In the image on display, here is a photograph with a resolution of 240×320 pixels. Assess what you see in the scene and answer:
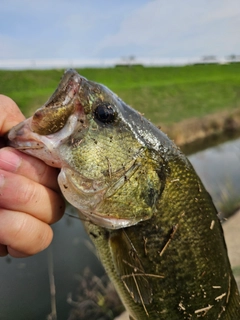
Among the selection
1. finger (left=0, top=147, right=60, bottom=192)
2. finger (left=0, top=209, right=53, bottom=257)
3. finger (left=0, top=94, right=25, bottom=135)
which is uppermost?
finger (left=0, top=94, right=25, bottom=135)

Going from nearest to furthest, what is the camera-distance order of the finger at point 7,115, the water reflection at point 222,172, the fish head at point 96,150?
the fish head at point 96,150
the finger at point 7,115
the water reflection at point 222,172

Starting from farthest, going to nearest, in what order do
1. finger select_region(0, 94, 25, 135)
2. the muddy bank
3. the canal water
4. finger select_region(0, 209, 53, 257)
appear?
the muddy bank
the canal water
finger select_region(0, 94, 25, 135)
finger select_region(0, 209, 53, 257)

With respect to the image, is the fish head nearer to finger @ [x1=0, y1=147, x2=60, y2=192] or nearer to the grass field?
finger @ [x1=0, y1=147, x2=60, y2=192]

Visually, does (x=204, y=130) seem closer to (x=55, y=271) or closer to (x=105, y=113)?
(x=55, y=271)

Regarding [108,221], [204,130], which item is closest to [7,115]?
[108,221]

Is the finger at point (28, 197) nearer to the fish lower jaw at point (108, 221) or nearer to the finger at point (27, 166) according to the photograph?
the finger at point (27, 166)

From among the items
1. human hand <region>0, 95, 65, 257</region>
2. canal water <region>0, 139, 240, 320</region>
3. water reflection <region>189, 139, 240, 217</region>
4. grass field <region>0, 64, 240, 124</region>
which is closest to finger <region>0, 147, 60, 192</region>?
human hand <region>0, 95, 65, 257</region>

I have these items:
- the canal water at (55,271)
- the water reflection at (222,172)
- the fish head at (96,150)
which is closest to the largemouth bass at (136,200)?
the fish head at (96,150)
